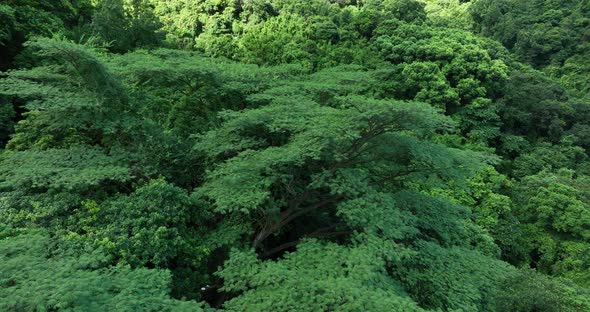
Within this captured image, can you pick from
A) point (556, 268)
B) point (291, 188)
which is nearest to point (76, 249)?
point (291, 188)

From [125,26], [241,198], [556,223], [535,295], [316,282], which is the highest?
[125,26]

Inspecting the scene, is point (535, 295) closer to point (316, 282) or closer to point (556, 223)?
point (316, 282)

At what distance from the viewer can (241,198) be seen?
6.51 m

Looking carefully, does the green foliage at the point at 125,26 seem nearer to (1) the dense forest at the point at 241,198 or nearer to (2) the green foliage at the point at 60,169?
(1) the dense forest at the point at 241,198

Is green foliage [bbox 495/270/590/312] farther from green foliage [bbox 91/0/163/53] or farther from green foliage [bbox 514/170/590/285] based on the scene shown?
green foliage [bbox 91/0/163/53]

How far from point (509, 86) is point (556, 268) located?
12653 millimetres

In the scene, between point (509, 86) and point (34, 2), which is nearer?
point (34, 2)

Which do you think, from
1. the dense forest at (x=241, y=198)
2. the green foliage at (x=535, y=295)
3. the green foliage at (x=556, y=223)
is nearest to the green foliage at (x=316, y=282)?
the dense forest at (x=241, y=198)

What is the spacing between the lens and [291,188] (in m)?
7.78

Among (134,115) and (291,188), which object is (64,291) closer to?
(291,188)

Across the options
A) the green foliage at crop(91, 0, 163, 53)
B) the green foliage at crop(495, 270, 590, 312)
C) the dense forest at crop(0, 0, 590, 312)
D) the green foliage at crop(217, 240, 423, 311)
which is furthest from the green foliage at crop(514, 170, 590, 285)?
the green foliage at crop(91, 0, 163, 53)

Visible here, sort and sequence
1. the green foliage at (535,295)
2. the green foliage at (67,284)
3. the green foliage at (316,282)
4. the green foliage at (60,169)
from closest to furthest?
1. the green foliage at (67,284)
2. the green foliage at (316,282)
3. the green foliage at (60,169)
4. the green foliage at (535,295)

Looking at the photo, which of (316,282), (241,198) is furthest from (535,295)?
(241,198)

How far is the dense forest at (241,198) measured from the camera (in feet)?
18.1
